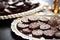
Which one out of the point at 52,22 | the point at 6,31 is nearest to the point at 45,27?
the point at 52,22

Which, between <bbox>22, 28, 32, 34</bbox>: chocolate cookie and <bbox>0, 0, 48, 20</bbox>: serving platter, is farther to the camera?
<bbox>0, 0, 48, 20</bbox>: serving platter

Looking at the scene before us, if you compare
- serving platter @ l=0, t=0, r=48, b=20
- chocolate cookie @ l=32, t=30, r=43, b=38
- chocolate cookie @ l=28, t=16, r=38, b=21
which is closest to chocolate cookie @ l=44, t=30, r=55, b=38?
chocolate cookie @ l=32, t=30, r=43, b=38

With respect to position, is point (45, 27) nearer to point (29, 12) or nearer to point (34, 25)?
point (34, 25)

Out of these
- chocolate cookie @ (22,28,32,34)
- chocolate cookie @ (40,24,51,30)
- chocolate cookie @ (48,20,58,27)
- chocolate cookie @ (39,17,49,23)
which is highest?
chocolate cookie @ (39,17,49,23)

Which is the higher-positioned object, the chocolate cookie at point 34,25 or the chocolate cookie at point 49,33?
the chocolate cookie at point 34,25

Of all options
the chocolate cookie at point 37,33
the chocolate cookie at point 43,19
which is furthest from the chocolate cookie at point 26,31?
the chocolate cookie at point 43,19

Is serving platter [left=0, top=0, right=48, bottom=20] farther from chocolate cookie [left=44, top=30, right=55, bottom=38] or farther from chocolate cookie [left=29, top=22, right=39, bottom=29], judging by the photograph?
chocolate cookie [left=44, top=30, right=55, bottom=38]

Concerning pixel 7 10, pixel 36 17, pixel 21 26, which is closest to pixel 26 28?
pixel 21 26

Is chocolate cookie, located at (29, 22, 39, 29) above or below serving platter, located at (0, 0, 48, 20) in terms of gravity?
below

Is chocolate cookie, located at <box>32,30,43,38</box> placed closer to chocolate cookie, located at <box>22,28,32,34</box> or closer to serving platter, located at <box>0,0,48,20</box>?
chocolate cookie, located at <box>22,28,32,34</box>

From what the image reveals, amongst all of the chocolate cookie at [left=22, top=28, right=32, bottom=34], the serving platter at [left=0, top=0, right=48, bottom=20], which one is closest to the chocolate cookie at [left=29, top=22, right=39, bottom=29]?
the chocolate cookie at [left=22, top=28, right=32, bottom=34]

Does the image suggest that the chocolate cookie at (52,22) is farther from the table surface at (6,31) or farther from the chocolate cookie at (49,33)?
the table surface at (6,31)

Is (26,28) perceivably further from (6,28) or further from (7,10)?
(7,10)
